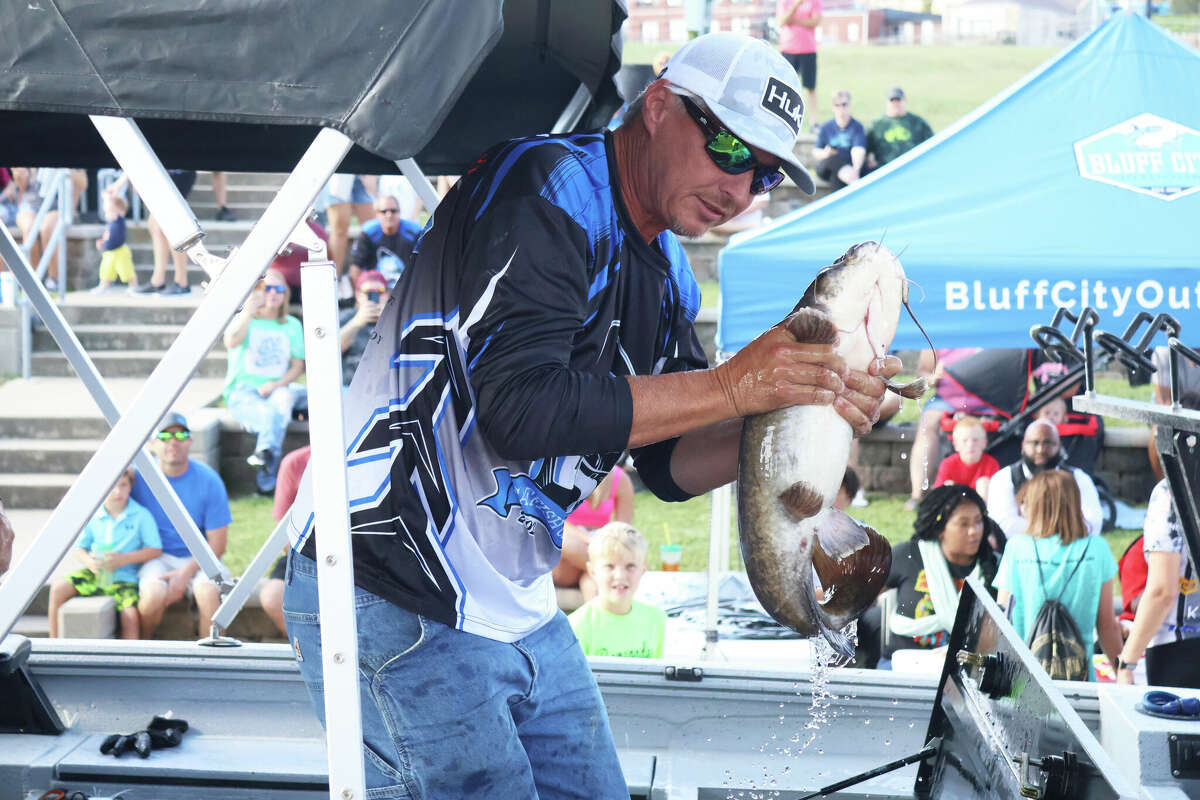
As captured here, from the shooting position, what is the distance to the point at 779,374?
2105 mm

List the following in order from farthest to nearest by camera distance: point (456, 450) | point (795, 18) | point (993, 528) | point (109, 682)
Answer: point (795, 18) < point (993, 528) < point (109, 682) < point (456, 450)

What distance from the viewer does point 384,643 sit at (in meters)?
2.25

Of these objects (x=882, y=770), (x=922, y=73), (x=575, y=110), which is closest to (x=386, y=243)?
(x=575, y=110)

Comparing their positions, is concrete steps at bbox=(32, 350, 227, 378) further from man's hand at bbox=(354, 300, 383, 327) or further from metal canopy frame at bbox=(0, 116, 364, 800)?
metal canopy frame at bbox=(0, 116, 364, 800)

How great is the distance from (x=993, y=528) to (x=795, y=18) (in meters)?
11.4

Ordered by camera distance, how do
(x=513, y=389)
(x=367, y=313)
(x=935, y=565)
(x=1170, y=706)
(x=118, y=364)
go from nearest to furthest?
(x=513, y=389) < (x=1170, y=706) < (x=935, y=565) < (x=367, y=313) < (x=118, y=364)

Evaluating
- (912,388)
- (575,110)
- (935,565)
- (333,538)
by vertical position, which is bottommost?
(935,565)

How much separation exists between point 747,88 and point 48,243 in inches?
470

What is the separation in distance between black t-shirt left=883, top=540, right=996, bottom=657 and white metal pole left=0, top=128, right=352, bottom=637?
4598 millimetres

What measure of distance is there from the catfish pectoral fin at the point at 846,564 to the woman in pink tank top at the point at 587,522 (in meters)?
4.27

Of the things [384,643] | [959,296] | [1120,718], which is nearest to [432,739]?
[384,643]

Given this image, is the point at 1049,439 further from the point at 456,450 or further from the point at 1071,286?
the point at 456,450

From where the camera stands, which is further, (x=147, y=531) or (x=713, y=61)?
(x=147, y=531)

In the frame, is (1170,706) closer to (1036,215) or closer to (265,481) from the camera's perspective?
(1036,215)
